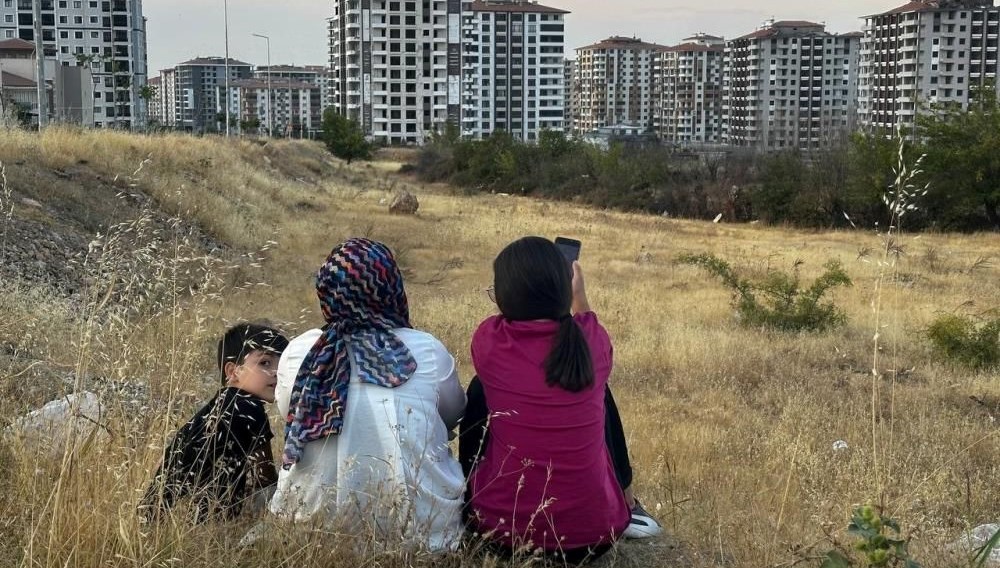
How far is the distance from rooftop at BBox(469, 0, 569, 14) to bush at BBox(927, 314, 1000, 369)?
10352cm

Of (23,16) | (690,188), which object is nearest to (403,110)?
(23,16)

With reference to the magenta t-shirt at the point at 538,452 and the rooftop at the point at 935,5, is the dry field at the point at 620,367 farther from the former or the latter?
the rooftop at the point at 935,5

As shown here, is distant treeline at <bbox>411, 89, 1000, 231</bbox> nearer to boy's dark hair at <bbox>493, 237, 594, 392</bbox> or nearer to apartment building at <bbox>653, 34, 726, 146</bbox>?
boy's dark hair at <bbox>493, 237, 594, 392</bbox>

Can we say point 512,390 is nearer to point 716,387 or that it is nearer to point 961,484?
point 961,484

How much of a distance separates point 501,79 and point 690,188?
75833 mm

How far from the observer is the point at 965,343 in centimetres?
1123

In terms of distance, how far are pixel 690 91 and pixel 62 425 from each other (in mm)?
133780

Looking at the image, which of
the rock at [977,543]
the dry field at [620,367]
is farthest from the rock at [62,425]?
the rock at [977,543]

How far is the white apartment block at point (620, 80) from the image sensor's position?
143 meters

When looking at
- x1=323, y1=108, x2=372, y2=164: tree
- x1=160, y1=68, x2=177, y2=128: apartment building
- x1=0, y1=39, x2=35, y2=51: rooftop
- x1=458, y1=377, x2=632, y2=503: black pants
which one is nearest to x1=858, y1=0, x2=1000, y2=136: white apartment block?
x1=323, y1=108, x2=372, y2=164: tree

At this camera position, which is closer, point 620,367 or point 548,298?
point 548,298

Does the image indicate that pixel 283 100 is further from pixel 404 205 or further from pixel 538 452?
pixel 538 452

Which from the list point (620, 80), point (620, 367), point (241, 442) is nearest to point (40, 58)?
point (620, 367)

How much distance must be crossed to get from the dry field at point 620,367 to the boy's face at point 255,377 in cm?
17
